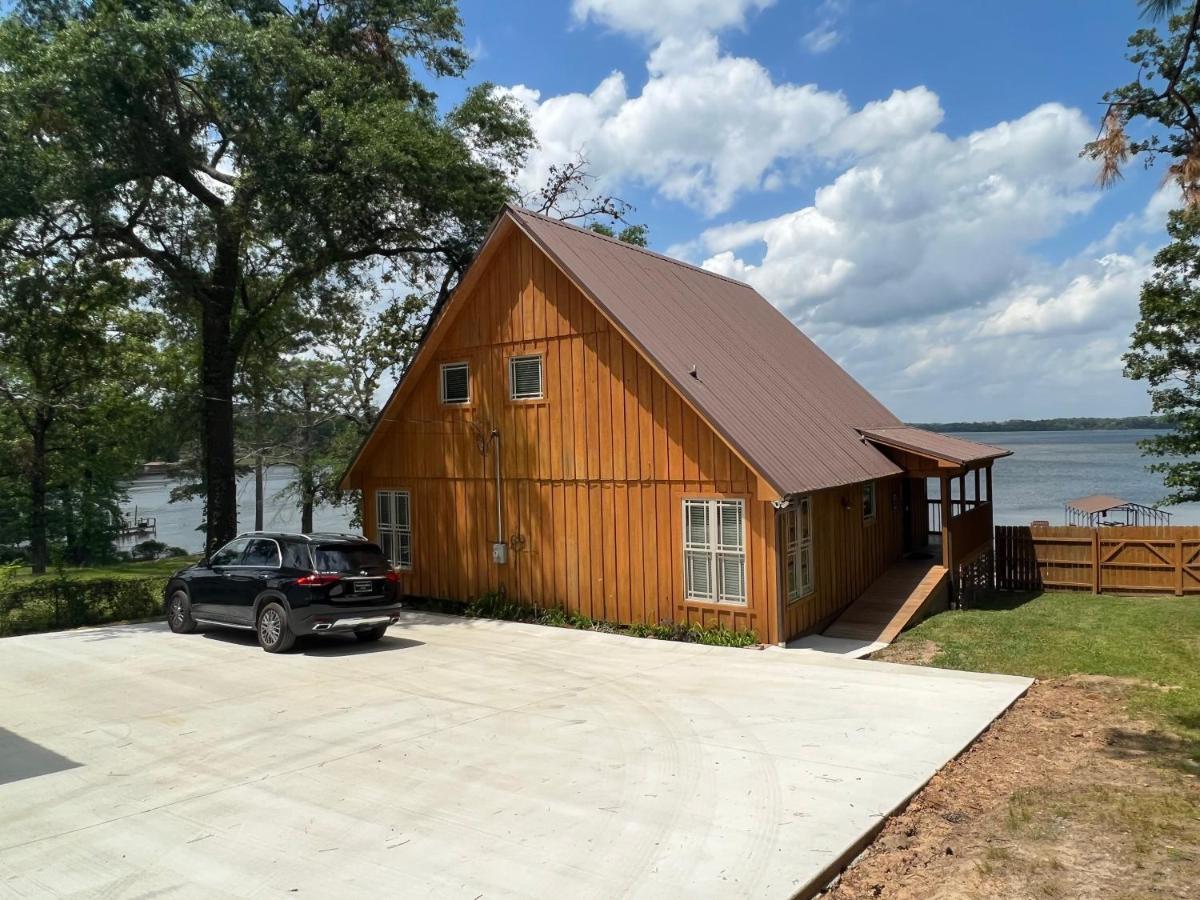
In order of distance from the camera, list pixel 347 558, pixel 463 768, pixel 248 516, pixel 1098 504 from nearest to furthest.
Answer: pixel 463 768
pixel 347 558
pixel 1098 504
pixel 248 516

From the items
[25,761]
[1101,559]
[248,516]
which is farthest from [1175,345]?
→ [248,516]

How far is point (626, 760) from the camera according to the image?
7680 millimetres

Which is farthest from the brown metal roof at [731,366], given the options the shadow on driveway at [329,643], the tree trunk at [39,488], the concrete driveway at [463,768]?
the tree trunk at [39,488]

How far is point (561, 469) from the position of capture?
15164 mm

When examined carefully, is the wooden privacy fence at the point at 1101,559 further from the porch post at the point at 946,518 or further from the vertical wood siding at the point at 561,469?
the vertical wood siding at the point at 561,469

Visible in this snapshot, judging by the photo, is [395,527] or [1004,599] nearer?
[1004,599]

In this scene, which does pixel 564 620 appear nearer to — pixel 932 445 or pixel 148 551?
pixel 932 445

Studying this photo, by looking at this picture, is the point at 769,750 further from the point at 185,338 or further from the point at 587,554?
the point at 185,338

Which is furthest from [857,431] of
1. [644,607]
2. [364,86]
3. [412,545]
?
[364,86]

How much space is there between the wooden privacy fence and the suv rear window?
1365 centimetres

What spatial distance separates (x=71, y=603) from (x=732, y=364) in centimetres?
1314

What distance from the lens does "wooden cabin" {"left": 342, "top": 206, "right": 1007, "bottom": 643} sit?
13.2 meters

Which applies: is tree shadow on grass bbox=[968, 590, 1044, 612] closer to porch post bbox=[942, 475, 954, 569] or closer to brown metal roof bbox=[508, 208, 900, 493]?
porch post bbox=[942, 475, 954, 569]

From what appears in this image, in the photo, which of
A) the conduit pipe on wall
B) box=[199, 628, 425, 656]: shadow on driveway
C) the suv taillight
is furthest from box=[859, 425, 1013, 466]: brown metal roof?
the suv taillight
